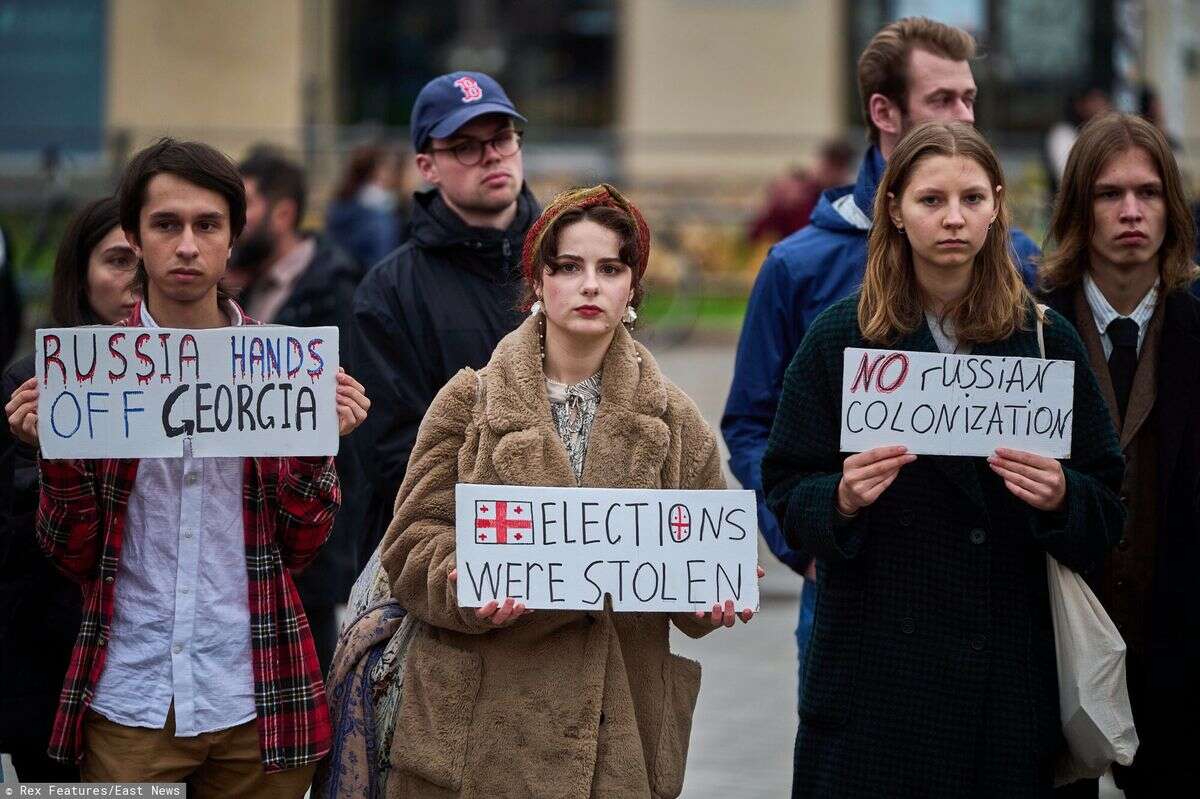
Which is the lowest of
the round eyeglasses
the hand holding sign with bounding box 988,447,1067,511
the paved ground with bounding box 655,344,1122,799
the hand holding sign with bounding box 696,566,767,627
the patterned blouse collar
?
the paved ground with bounding box 655,344,1122,799

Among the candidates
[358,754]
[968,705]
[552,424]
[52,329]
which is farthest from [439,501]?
[968,705]

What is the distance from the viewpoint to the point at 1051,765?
4133 millimetres

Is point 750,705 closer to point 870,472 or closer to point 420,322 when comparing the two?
point 420,322

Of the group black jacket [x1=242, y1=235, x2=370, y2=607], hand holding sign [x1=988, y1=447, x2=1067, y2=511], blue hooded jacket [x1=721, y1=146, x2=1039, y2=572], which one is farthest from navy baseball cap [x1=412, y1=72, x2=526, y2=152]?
hand holding sign [x1=988, y1=447, x2=1067, y2=511]

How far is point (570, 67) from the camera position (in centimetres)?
2272

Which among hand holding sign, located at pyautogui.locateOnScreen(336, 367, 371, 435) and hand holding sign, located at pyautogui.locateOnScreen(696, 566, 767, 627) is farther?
hand holding sign, located at pyautogui.locateOnScreen(336, 367, 371, 435)

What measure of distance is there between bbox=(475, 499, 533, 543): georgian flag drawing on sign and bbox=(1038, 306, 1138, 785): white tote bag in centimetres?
112

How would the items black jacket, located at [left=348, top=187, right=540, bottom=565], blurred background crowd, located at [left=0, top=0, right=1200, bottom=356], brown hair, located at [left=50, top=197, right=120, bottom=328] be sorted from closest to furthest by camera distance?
brown hair, located at [left=50, top=197, right=120, bottom=328] → black jacket, located at [left=348, top=187, right=540, bottom=565] → blurred background crowd, located at [left=0, top=0, right=1200, bottom=356]

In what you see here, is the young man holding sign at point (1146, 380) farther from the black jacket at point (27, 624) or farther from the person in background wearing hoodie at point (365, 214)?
the person in background wearing hoodie at point (365, 214)

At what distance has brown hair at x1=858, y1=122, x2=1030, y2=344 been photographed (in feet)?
13.5

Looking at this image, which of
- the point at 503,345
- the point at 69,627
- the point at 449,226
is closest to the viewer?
the point at 503,345

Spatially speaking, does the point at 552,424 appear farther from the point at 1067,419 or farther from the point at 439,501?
the point at 1067,419

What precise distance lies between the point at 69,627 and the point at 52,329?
0.83m

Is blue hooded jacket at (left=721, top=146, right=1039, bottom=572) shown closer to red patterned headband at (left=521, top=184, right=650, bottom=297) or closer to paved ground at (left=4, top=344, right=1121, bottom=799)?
red patterned headband at (left=521, top=184, right=650, bottom=297)
